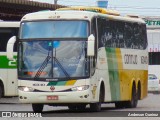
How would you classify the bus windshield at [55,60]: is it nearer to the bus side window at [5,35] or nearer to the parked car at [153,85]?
the bus side window at [5,35]

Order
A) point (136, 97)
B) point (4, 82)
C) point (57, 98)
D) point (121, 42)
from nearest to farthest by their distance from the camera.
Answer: point (57, 98) < point (121, 42) < point (136, 97) < point (4, 82)

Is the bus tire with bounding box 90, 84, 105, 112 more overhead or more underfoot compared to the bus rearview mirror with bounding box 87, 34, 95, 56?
more underfoot

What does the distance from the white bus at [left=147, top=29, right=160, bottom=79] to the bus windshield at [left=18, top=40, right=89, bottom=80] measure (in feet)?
142

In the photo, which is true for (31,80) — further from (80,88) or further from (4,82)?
(4,82)

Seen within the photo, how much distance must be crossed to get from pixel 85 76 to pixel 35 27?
2.34 meters

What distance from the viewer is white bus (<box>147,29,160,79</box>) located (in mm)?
66688

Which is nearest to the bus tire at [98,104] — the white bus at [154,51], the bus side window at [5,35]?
the bus side window at [5,35]

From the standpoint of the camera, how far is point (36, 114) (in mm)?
23781

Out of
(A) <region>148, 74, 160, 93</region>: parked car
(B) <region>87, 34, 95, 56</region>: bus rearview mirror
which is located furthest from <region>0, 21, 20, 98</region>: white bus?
(A) <region>148, 74, 160, 93</region>: parked car

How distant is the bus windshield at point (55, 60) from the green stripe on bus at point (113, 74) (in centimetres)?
272

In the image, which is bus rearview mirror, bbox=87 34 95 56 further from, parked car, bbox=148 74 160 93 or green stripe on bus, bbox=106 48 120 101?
parked car, bbox=148 74 160 93

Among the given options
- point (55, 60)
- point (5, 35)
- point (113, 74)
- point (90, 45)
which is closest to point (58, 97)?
point (55, 60)

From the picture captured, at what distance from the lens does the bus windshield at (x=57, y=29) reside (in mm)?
23797

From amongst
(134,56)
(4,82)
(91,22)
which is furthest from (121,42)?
(4,82)
